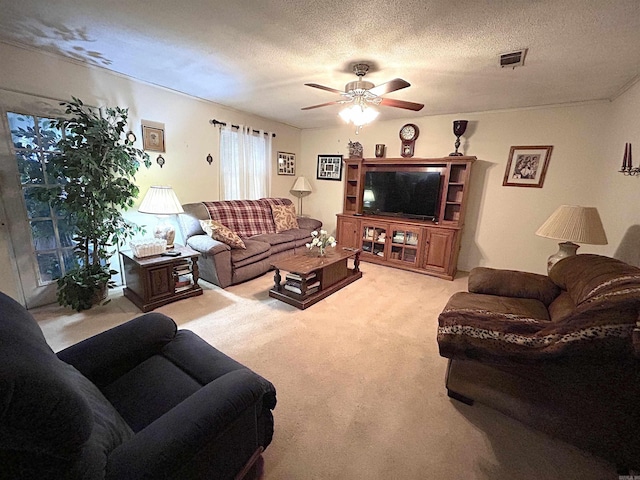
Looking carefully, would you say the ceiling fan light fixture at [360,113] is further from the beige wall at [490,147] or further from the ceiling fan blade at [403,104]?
the beige wall at [490,147]

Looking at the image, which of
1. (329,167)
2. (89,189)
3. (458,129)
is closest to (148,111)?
(89,189)

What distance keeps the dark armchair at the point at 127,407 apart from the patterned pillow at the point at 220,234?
194 cm

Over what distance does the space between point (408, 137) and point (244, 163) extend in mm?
2657

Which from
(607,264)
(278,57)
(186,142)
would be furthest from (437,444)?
(186,142)

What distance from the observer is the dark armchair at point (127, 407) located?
0.59 metres

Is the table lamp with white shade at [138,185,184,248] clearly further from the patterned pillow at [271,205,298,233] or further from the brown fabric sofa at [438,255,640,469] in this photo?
the brown fabric sofa at [438,255,640,469]

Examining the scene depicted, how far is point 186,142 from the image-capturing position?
3639 millimetres

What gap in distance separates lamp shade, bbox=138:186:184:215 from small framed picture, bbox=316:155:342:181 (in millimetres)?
3051

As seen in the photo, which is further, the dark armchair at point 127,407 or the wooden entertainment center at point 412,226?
the wooden entertainment center at point 412,226

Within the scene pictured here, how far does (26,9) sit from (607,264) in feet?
13.4

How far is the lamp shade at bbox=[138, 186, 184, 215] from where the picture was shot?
284 cm

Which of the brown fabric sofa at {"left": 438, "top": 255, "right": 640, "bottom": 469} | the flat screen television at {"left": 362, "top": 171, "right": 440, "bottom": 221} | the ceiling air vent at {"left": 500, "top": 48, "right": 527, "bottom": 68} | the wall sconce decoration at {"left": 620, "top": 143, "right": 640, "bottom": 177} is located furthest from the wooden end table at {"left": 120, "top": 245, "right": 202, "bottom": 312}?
the wall sconce decoration at {"left": 620, "top": 143, "right": 640, "bottom": 177}

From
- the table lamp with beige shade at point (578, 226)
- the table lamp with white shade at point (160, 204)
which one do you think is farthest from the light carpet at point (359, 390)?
the table lamp with beige shade at point (578, 226)

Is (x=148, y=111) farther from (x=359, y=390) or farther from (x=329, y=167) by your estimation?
(x=359, y=390)
